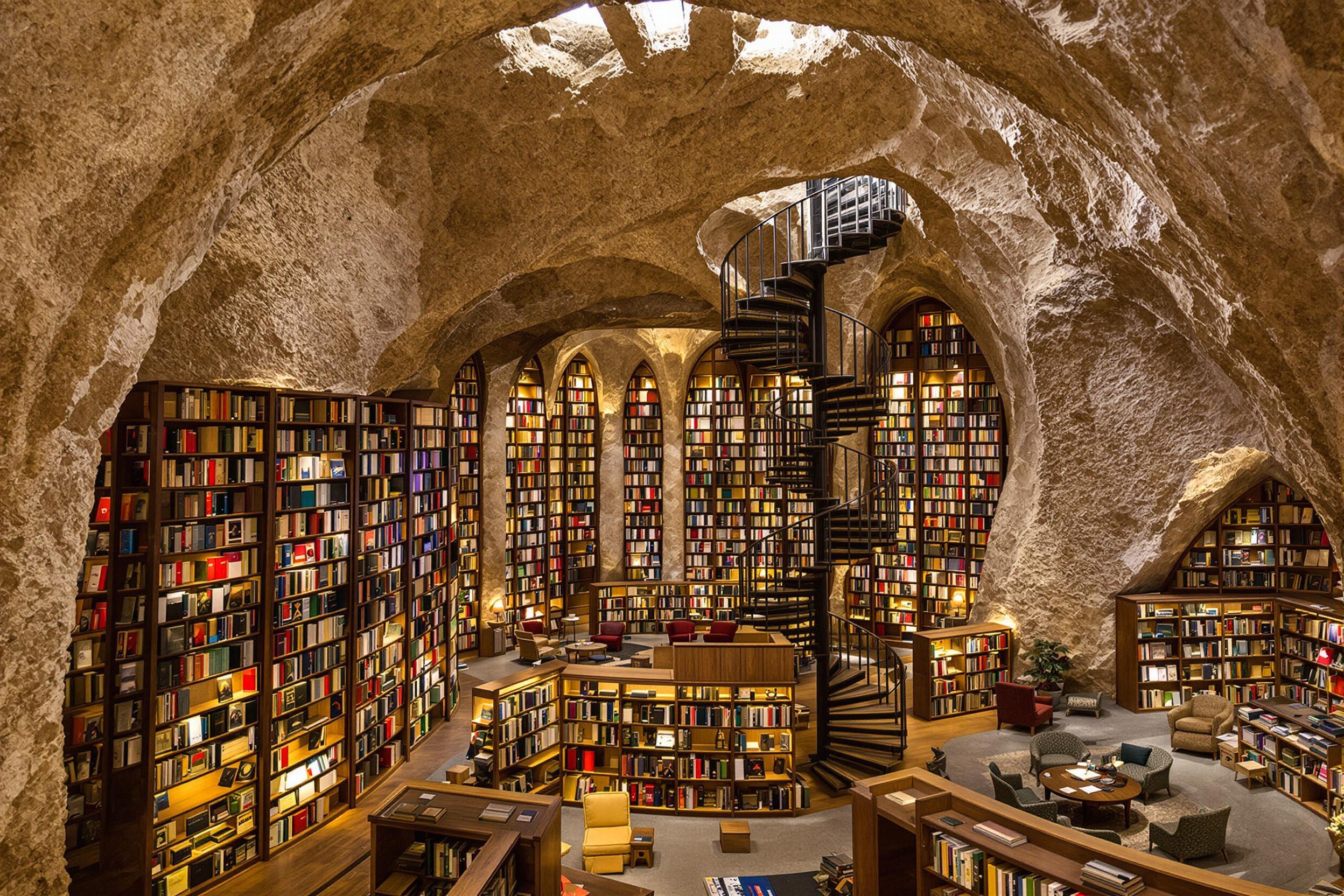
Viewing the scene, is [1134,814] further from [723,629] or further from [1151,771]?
[723,629]

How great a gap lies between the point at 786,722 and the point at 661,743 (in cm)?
120

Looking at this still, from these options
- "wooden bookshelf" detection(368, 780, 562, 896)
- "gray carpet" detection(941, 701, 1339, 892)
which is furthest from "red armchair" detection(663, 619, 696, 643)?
"wooden bookshelf" detection(368, 780, 562, 896)

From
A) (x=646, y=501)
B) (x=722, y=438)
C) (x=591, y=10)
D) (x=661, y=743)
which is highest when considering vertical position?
(x=591, y=10)

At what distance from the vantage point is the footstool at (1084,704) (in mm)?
9734

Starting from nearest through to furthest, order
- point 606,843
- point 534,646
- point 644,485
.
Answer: point 606,843, point 534,646, point 644,485

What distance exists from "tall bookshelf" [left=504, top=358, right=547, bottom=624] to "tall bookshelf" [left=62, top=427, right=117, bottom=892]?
8215mm

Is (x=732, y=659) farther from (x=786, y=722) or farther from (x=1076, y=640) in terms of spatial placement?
(x=1076, y=640)

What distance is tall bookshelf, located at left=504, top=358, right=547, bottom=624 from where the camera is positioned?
14086mm

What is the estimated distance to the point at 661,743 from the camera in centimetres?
784

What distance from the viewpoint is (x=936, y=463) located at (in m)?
13.3

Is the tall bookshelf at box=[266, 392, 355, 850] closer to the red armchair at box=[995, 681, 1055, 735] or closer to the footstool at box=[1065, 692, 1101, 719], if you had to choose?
the red armchair at box=[995, 681, 1055, 735]

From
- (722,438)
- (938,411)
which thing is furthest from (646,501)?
(938,411)

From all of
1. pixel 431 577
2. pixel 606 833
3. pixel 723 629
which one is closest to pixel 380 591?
pixel 431 577

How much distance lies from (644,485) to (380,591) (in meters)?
8.00
